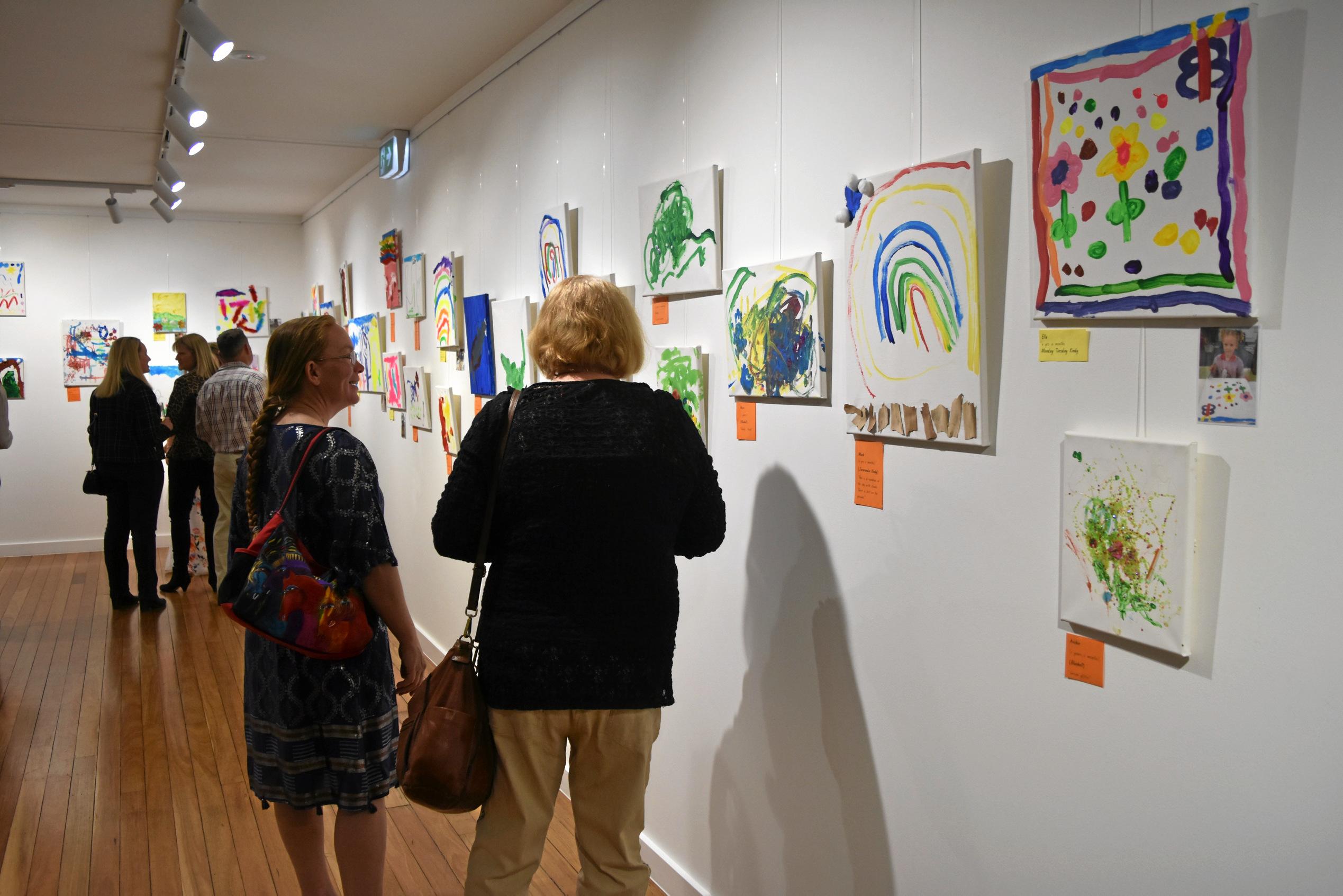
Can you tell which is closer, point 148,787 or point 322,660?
point 322,660

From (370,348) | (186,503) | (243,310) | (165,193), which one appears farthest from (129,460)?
(243,310)

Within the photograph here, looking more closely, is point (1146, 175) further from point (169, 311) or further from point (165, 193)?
point (169, 311)

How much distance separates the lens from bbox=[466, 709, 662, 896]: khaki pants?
195cm

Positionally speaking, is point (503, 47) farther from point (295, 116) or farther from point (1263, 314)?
point (1263, 314)

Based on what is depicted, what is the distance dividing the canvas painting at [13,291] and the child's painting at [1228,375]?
9547 mm

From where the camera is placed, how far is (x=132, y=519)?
20.9ft

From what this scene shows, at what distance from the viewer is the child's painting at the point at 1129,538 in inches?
57.1

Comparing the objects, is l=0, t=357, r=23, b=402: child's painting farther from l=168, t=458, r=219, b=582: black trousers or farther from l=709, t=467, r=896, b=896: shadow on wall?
l=709, t=467, r=896, b=896: shadow on wall

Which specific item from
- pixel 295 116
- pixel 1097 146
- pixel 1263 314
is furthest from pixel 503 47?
pixel 1263 314

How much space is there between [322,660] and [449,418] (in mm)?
2822

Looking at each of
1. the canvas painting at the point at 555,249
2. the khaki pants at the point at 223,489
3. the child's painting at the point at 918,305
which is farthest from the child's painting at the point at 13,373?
the child's painting at the point at 918,305

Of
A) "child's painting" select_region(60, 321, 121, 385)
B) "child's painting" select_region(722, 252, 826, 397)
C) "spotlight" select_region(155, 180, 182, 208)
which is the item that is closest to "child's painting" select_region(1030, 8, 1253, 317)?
"child's painting" select_region(722, 252, 826, 397)

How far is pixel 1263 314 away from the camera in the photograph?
1344mm

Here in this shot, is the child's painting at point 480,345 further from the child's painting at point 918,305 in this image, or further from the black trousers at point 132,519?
the black trousers at point 132,519
